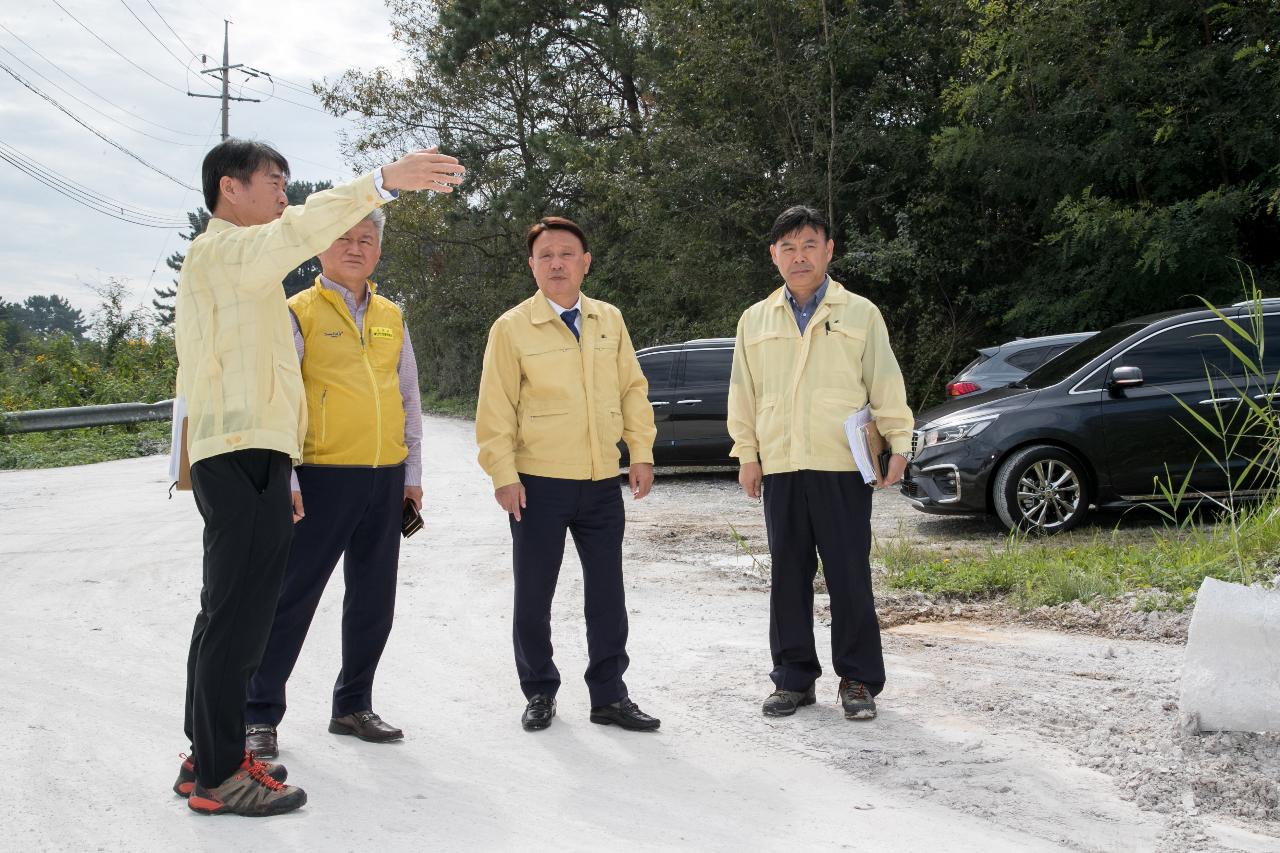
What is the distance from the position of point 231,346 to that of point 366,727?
160 cm

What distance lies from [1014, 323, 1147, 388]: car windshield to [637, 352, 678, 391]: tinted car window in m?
4.93

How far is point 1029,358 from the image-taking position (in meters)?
13.4

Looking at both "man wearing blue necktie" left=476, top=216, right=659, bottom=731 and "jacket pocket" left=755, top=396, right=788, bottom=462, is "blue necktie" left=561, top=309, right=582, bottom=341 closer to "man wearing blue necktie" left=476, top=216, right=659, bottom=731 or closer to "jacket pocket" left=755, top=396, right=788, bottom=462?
"man wearing blue necktie" left=476, top=216, right=659, bottom=731

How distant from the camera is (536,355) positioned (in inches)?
179

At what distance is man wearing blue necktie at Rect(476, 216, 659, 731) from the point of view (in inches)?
177

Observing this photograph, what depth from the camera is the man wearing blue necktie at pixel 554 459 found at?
450 cm

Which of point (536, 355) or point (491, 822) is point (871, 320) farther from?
point (491, 822)

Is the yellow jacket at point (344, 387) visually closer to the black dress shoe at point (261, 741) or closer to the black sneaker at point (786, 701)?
the black dress shoe at point (261, 741)

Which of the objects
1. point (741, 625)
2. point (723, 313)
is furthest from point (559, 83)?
point (741, 625)

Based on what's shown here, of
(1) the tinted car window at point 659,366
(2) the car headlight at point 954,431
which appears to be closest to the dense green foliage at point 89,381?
(1) the tinted car window at point 659,366

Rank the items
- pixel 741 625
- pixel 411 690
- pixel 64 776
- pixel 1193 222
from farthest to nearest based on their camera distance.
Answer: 1. pixel 1193 222
2. pixel 741 625
3. pixel 411 690
4. pixel 64 776

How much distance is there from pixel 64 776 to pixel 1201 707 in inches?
155

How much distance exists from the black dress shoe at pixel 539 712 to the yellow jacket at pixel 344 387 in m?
1.09

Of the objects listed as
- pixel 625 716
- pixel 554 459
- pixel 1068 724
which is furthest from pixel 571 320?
pixel 1068 724
